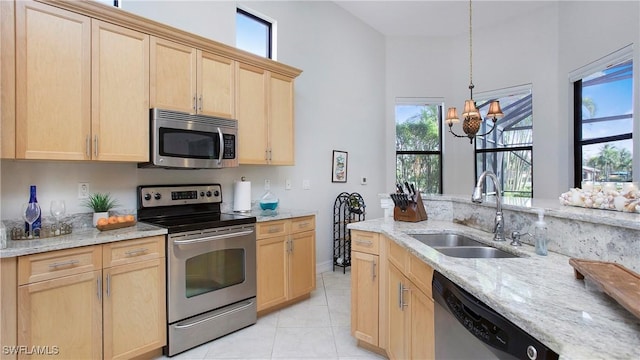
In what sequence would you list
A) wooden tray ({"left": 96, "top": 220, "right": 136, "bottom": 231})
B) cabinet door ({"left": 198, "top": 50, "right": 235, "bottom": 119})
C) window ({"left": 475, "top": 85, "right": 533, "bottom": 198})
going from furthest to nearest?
window ({"left": 475, "top": 85, "right": 533, "bottom": 198}) → cabinet door ({"left": 198, "top": 50, "right": 235, "bottom": 119}) → wooden tray ({"left": 96, "top": 220, "right": 136, "bottom": 231})

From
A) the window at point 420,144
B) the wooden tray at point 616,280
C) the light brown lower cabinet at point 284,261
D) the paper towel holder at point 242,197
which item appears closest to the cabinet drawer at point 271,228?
the light brown lower cabinet at point 284,261

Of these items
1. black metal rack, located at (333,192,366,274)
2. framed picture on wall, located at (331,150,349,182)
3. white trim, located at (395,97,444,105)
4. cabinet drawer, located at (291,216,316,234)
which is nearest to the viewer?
cabinet drawer, located at (291,216,316,234)

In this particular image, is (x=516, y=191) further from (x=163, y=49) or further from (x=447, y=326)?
(x=163, y=49)

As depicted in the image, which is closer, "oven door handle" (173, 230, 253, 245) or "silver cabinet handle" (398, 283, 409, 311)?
"silver cabinet handle" (398, 283, 409, 311)

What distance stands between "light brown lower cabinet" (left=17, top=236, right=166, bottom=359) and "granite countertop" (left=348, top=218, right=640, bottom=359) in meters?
1.78

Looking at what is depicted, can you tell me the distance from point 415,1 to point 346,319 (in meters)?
4.17

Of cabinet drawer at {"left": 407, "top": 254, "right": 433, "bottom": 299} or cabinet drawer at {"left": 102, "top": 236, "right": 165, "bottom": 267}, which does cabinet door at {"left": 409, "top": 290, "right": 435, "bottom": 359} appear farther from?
cabinet drawer at {"left": 102, "top": 236, "right": 165, "bottom": 267}

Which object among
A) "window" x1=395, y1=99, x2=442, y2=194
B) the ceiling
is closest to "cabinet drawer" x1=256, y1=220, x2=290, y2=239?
"window" x1=395, y1=99, x2=442, y2=194

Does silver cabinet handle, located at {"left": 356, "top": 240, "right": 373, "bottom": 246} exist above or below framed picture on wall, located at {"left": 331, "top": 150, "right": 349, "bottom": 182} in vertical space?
below

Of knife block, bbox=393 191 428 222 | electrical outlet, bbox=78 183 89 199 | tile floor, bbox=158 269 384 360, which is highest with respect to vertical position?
electrical outlet, bbox=78 183 89 199

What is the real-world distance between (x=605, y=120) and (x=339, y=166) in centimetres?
323

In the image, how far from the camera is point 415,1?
4.16 m

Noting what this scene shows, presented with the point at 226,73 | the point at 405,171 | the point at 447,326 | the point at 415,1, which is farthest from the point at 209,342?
the point at 415,1

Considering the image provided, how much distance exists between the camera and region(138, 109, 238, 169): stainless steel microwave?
2.25 m
